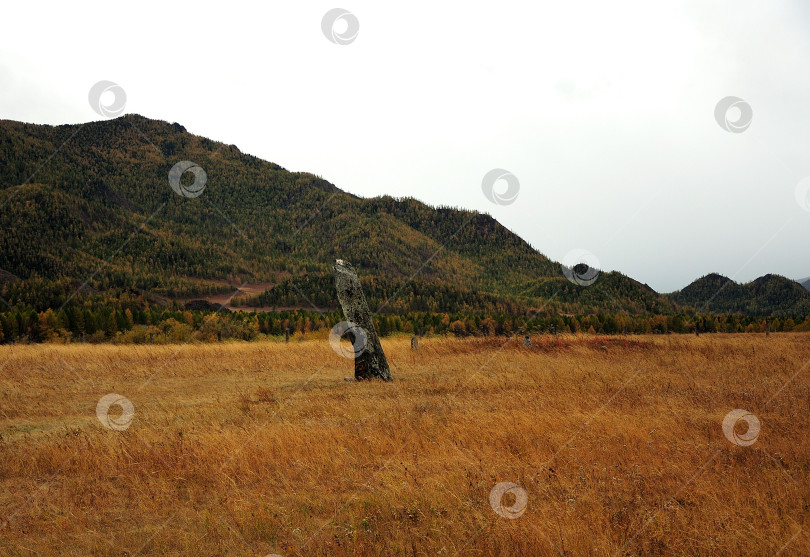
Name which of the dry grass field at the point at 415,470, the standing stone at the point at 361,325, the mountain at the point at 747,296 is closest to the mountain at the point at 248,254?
the mountain at the point at 747,296

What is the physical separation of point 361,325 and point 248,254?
143798 mm

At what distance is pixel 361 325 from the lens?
13.9 metres

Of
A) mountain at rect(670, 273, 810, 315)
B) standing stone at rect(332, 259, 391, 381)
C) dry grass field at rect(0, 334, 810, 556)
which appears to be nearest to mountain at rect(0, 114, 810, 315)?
mountain at rect(670, 273, 810, 315)

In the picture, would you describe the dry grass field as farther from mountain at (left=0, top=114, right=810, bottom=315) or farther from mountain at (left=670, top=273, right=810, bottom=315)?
mountain at (left=670, top=273, right=810, bottom=315)

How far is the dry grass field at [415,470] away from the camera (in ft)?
14.0

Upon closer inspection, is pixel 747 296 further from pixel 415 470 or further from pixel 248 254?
pixel 415 470

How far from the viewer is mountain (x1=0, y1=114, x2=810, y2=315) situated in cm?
9150

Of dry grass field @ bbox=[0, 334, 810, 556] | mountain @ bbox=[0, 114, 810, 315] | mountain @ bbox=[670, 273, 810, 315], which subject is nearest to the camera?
dry grass field @ bbox=[0, 334, 810, 556]

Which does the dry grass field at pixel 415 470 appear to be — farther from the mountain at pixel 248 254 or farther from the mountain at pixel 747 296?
the mountain at pixel 747 296

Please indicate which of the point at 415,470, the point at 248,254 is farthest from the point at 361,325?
the point at 248,254

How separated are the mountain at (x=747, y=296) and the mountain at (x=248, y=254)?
0.57 m

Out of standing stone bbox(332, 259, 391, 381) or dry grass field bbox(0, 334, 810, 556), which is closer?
dry grass field bbox(0, 334, 810, 556)

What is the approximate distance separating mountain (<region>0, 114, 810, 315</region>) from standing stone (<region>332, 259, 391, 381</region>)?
57.7 m

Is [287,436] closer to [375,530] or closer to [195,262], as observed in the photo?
[375,530]
